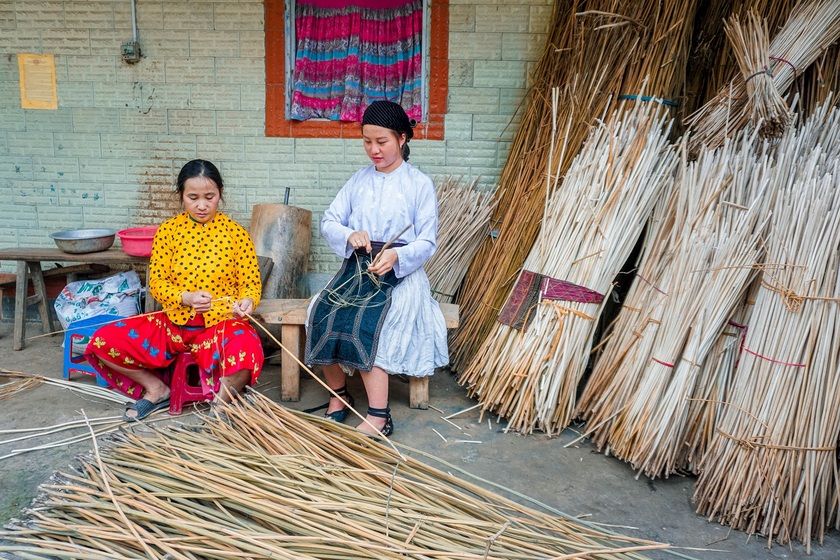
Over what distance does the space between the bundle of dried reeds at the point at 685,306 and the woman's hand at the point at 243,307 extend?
63.6 inches

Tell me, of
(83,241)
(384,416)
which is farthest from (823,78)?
(83,241)

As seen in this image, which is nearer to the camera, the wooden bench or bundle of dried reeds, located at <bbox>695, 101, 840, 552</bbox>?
bundle of dried reeds, located at <bbox>695, 101, 840, 552</bbox>

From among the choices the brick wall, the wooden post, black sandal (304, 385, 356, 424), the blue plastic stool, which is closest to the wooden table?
the blue plastic stool

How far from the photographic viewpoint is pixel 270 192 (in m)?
4.20

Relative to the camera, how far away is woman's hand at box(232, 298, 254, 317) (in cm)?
272

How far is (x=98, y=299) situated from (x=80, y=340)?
273mm

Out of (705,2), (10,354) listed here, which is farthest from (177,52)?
(705,2)

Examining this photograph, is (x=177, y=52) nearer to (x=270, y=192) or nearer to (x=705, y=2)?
(x=270, y=192)

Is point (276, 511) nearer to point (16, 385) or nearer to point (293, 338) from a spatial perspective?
point (293, 338)

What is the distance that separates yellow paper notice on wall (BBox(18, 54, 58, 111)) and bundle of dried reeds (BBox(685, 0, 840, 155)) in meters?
4.12

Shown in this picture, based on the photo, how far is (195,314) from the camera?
9.45ft

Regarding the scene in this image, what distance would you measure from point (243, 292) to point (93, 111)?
2230mm

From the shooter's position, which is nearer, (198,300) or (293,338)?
(198,300)

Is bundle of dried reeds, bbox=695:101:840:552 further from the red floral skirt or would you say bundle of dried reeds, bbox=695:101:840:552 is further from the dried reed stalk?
the dried reed stalk
